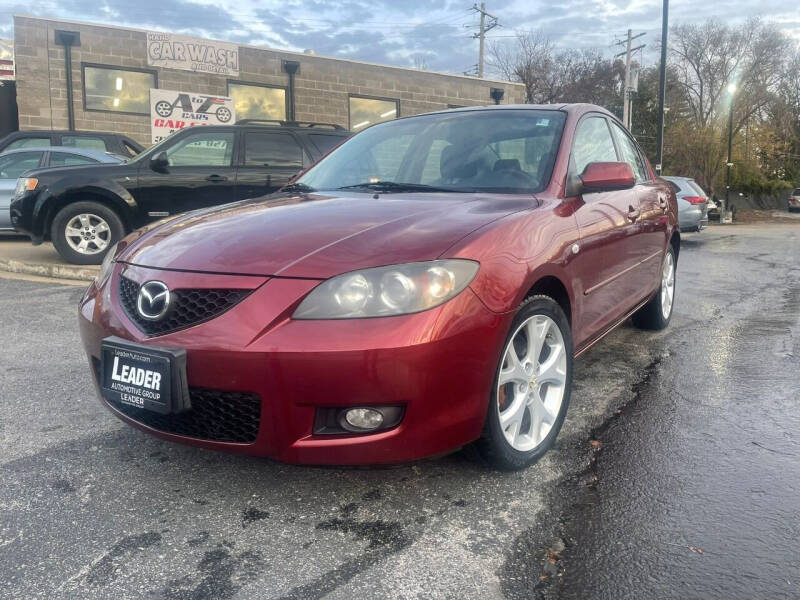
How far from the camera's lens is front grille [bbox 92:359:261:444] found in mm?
2301

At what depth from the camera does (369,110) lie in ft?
69.8

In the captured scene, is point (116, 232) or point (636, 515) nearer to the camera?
point (636, 515)

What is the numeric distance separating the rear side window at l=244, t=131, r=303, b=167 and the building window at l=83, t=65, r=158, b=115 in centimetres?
1067

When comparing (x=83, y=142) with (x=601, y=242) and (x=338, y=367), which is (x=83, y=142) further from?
(x=338, y=367)

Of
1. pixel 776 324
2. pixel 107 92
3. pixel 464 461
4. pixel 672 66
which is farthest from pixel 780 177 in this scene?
pixel 464 461

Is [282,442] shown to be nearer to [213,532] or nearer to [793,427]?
[213,532]

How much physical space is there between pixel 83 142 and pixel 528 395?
10.8 m

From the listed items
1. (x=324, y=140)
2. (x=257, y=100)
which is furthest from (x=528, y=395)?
(x=257, y=100)

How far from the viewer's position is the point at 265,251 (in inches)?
98.0

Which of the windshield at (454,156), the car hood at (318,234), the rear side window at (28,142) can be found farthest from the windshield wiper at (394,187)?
the rear side window at (28,142)

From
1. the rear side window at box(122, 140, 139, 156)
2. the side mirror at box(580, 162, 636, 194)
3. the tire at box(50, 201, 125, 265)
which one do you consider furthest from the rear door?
the side mirror at box(580, 162, 636, 194)

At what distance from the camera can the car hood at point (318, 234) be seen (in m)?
2.40

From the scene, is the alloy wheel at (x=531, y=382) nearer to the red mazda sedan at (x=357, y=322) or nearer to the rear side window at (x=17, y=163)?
the red mazda sedan at (x=357, y=322)

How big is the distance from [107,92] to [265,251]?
1717 centimetres
